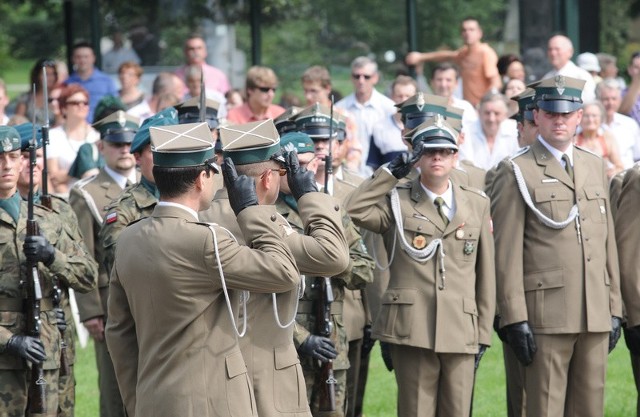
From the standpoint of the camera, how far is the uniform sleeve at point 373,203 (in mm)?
7953

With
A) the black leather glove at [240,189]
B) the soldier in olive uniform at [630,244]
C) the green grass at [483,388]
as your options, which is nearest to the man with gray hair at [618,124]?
the green grass at [483,388]

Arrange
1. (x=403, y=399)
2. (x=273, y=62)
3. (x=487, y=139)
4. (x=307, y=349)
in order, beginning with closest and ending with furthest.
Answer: (x=307, y=349) < (x=403, y=399) < (x=487, y=139) < (x=273, y=62)

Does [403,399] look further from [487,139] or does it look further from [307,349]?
[487,139]

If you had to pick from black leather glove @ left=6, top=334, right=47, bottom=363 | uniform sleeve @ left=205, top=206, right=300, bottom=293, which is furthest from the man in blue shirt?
uniform sleeve @ left=205, top=206, right=300, bottom=293

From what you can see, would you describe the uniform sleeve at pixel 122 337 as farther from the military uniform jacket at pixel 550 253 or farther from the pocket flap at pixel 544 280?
the pocket flap at pixel 544 280

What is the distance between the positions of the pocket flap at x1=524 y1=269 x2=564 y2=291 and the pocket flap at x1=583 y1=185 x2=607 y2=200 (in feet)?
1.64

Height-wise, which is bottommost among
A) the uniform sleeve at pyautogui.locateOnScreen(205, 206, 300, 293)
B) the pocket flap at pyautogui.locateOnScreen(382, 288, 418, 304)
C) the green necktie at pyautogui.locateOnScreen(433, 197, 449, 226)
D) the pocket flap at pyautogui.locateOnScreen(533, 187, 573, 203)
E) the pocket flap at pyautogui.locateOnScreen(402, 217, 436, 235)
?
the pocket flap at pyautogui.locateOnScreen(382, 288, 418, 304)

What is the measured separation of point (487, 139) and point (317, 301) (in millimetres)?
4732

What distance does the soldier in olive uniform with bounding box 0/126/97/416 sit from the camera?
724 centimetres

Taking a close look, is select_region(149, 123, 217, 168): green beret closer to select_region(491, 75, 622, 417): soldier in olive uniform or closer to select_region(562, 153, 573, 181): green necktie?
select_region(491, 75, 622, 417): soldier in olive uniform

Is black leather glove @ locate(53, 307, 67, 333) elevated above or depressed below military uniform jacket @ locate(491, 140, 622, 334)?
below

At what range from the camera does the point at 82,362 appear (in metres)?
12.2

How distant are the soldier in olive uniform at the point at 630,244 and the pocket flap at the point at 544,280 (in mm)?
582

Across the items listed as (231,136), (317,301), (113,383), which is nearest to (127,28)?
(113,383)
